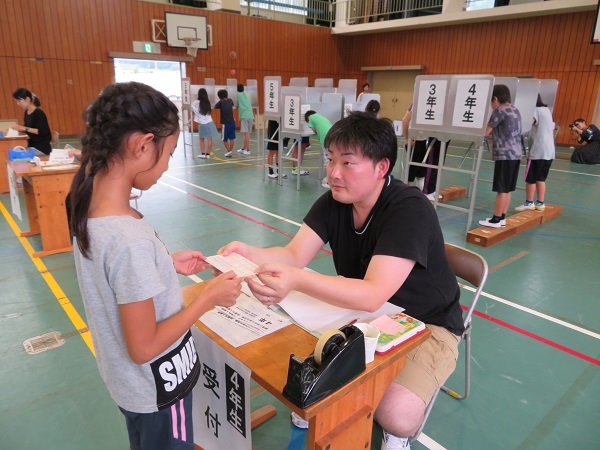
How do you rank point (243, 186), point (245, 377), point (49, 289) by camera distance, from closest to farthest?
point (245, 377)
point (49, 289)
point (243, 186)

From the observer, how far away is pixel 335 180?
152 centimetres

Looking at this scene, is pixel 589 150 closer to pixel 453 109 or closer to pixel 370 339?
pixel 453 109

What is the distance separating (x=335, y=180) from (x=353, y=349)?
2.24 ft

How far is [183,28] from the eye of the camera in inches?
533

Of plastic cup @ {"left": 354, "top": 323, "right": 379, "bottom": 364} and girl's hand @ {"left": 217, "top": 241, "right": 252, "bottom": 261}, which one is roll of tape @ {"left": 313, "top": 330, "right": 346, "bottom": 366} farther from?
girl's hand @ {"left": 217, "top": 241, "right": 252, "bottom": 261}

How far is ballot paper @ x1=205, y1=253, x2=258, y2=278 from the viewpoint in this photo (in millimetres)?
1322

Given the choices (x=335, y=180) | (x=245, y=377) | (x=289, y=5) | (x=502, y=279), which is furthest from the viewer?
(x=289, y=5)

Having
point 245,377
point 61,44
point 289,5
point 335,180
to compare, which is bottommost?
point 245,377

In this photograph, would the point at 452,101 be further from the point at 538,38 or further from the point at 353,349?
the point at 538,38

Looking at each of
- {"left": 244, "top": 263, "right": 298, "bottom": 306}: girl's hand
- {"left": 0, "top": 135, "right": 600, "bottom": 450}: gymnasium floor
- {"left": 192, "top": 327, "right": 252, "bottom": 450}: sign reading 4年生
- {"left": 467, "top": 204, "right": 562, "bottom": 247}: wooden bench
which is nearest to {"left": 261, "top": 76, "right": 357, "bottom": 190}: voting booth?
{"left": 0, "top": 135, "right": 600, "bottom": 450}: gymnasium floor

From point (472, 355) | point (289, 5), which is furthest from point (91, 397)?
point (289, 5)

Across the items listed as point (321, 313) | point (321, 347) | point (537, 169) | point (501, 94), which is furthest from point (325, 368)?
point (537, 169)

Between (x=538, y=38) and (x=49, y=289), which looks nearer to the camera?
(x=49, y=289)

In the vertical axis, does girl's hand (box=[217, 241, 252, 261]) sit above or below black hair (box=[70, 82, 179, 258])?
below
